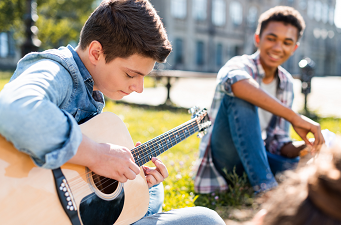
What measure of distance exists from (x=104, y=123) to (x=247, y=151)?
1.26m

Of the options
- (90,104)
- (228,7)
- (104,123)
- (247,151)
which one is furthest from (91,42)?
(228,7)

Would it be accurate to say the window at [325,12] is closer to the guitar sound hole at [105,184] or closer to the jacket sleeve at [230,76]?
the jacket sleeve at [230,76]

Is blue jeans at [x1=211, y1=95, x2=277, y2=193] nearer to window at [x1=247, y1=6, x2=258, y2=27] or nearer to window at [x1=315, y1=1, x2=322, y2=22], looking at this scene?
window at [x1=247, y1=6, x2=258, y2=27]

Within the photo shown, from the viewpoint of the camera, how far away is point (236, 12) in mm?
33938

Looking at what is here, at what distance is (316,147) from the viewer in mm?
2332

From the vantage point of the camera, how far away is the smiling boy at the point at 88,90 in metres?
1.13

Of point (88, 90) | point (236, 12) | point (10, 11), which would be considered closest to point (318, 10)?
point (236, 12)

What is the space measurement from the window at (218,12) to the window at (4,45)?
20.2m

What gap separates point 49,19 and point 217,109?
21.6 m

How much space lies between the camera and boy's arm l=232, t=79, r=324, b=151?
7.64 ft

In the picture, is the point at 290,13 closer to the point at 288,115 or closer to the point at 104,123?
the point at 288,115

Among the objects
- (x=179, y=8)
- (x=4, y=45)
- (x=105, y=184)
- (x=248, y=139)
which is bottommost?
(x=4, y=45)

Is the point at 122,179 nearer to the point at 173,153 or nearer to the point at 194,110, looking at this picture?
the point at 194,110

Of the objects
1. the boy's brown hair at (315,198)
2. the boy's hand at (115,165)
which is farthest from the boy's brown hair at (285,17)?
the boy's brown hair at (315,198)
